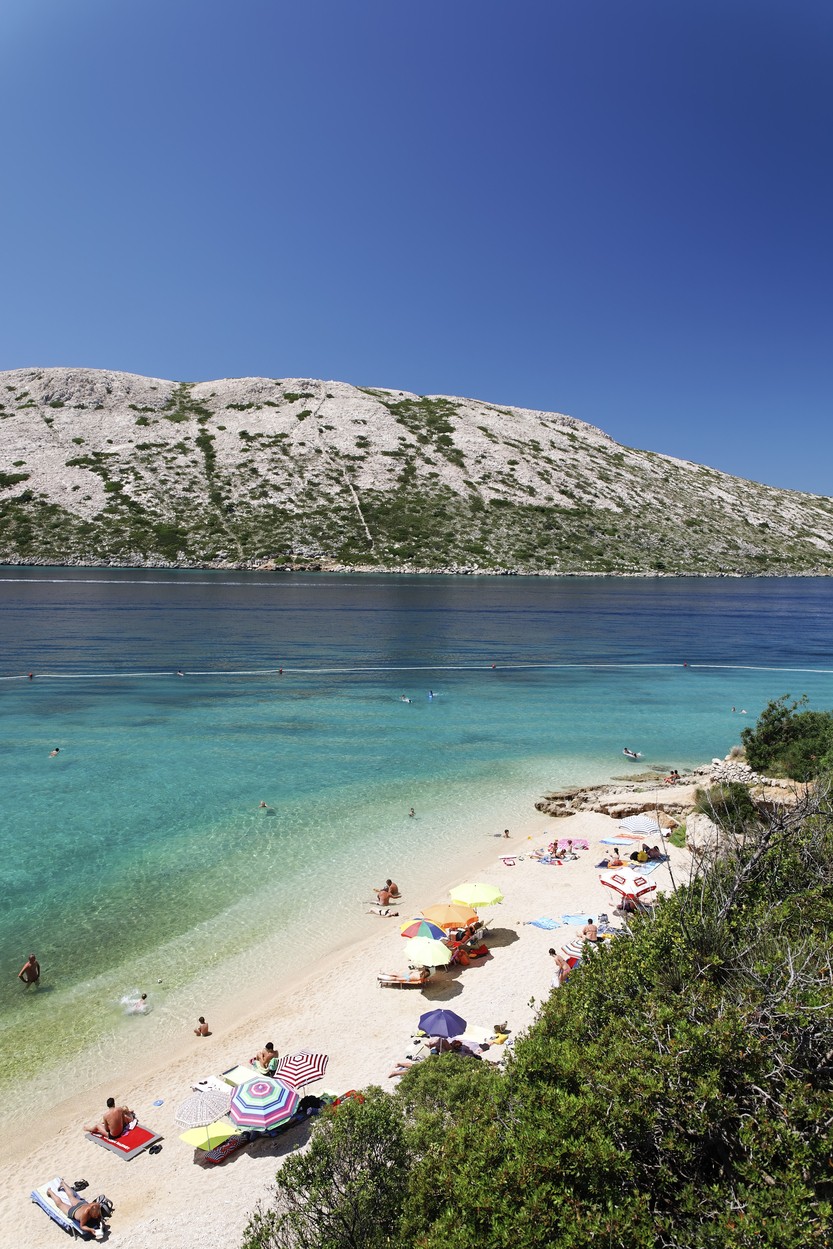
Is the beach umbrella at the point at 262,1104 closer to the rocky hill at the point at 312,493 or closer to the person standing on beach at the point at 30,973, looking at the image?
the person standing on beach at the point at 30,973

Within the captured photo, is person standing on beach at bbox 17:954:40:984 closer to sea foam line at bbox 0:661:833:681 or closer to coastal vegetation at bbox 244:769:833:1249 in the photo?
coastal vegetation at bbox 244:769:833:1249

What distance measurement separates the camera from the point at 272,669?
193 ft

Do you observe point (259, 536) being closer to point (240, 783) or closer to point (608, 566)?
point (608, 566)

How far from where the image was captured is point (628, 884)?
22172 mm

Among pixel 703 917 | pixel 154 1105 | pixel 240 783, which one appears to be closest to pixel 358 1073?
pixel 154 1105

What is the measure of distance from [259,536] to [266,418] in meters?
54.1

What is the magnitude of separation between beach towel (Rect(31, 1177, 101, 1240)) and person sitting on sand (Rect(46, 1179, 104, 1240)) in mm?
31

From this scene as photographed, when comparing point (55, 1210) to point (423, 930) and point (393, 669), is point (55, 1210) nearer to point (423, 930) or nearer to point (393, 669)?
point (423, 930)

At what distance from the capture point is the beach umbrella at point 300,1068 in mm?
14492

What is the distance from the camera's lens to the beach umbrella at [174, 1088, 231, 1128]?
1343 cm

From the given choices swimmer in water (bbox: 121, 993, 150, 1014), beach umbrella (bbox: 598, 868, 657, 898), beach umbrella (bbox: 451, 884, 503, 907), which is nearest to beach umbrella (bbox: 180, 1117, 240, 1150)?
swimmer in water (bbox: 121, 993, 150, 1014)

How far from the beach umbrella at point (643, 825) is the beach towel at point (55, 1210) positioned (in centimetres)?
2235

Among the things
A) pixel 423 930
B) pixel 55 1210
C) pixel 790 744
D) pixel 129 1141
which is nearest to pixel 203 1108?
pixel 129 1141

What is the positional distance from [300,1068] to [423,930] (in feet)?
18.6
